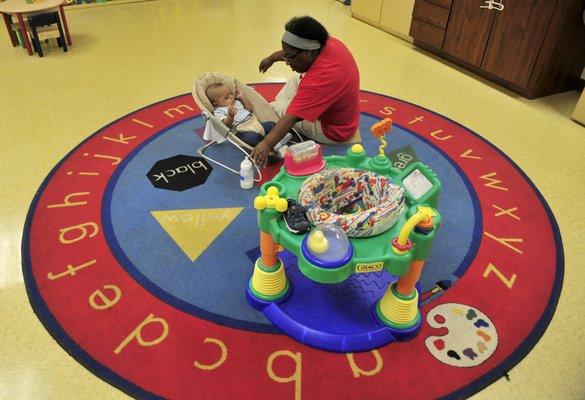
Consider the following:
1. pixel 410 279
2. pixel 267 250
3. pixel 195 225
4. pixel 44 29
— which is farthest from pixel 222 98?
pixel 44 29

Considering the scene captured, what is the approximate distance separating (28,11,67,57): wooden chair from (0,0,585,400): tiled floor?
148mm

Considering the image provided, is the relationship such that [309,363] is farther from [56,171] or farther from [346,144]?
[56,171]

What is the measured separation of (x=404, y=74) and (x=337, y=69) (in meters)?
2.01

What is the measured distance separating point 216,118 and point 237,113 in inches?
13.6

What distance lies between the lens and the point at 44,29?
13.3 ft

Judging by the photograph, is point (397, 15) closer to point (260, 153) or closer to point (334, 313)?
point (260, 153)

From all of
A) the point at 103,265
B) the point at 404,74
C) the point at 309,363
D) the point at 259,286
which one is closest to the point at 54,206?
the point at 103,265

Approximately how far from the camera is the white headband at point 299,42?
223 cm

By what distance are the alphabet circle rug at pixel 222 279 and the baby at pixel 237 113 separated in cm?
23

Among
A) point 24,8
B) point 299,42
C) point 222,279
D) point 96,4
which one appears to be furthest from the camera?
point 96,4

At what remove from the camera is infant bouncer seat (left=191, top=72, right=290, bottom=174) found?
8.22ft

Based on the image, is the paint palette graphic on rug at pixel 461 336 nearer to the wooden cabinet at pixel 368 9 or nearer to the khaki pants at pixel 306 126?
the khaki pants at pixel 306 126

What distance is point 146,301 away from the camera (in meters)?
1.88

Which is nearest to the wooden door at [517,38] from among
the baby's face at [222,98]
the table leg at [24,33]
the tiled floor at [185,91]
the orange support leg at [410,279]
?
the tiled floor at [185,91]
